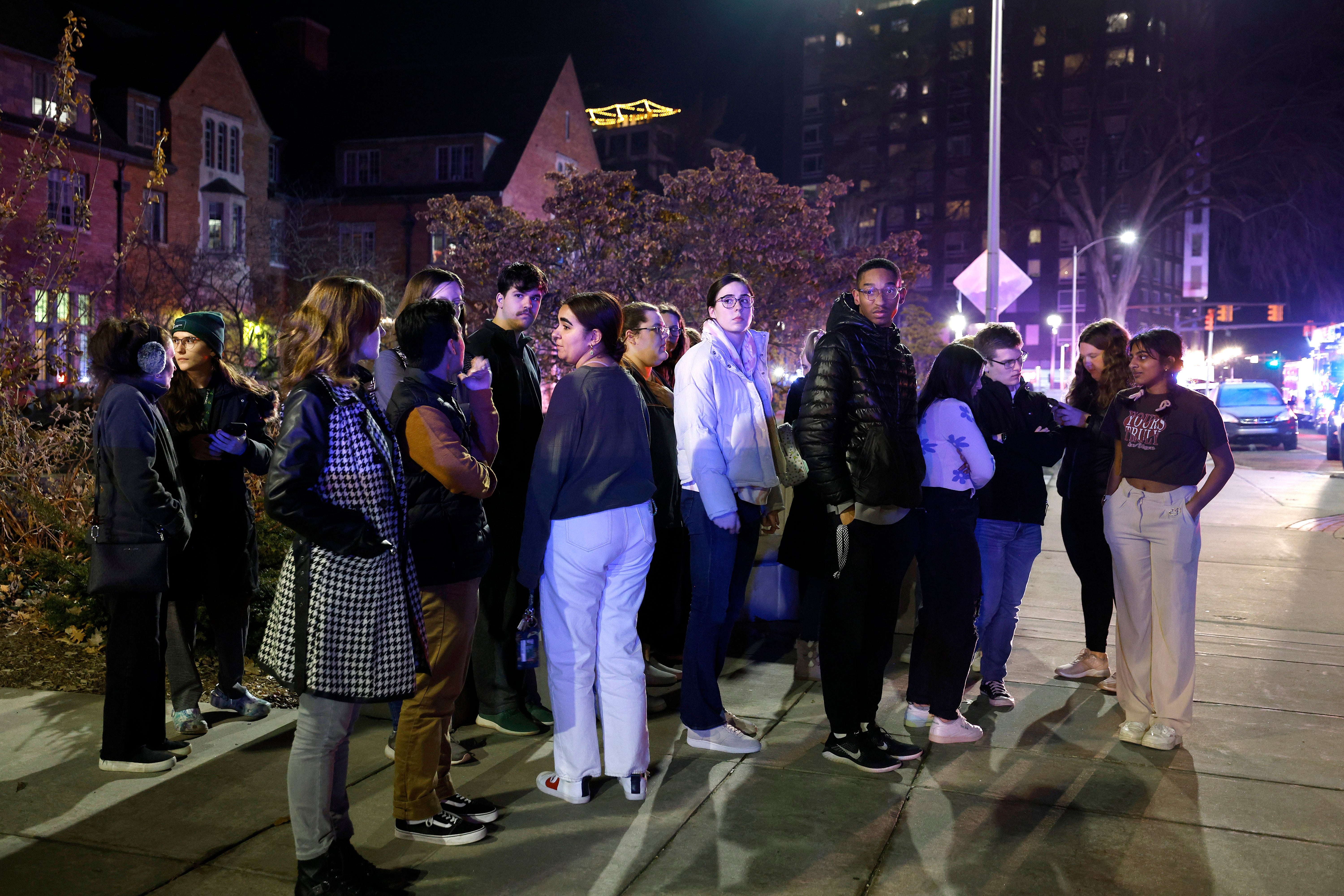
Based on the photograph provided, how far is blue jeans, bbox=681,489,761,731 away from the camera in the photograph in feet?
15.4

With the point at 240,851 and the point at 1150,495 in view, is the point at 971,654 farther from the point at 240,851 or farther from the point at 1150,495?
the point at 240,851

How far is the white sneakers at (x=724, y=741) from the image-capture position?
186 inches

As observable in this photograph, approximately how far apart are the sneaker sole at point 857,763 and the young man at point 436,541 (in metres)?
1.61

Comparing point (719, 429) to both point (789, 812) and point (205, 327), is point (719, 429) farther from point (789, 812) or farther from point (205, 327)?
point (205, 327)

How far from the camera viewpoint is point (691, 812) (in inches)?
161

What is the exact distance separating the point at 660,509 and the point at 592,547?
1480mm

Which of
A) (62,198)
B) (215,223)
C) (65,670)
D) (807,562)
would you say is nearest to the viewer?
(807,562)

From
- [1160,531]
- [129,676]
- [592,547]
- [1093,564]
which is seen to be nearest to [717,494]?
[592,547]

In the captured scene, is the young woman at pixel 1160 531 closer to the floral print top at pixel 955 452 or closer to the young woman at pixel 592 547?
the floral print top at pixel 955 452

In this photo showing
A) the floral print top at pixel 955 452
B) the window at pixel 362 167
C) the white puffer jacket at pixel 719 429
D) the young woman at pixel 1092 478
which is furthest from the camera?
the window at pixel 362 167

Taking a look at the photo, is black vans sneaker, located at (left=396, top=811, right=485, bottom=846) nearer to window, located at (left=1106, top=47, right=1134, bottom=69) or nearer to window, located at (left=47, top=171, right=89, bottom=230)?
window, located at (left=47, top=171, right=89, bottom=230)

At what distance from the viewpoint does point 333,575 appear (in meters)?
3.29

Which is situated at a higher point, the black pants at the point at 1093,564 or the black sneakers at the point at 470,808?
the black pants at the point at 1093,564

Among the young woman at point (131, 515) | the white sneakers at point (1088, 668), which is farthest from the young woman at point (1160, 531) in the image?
the young woman at point (131, 515)
